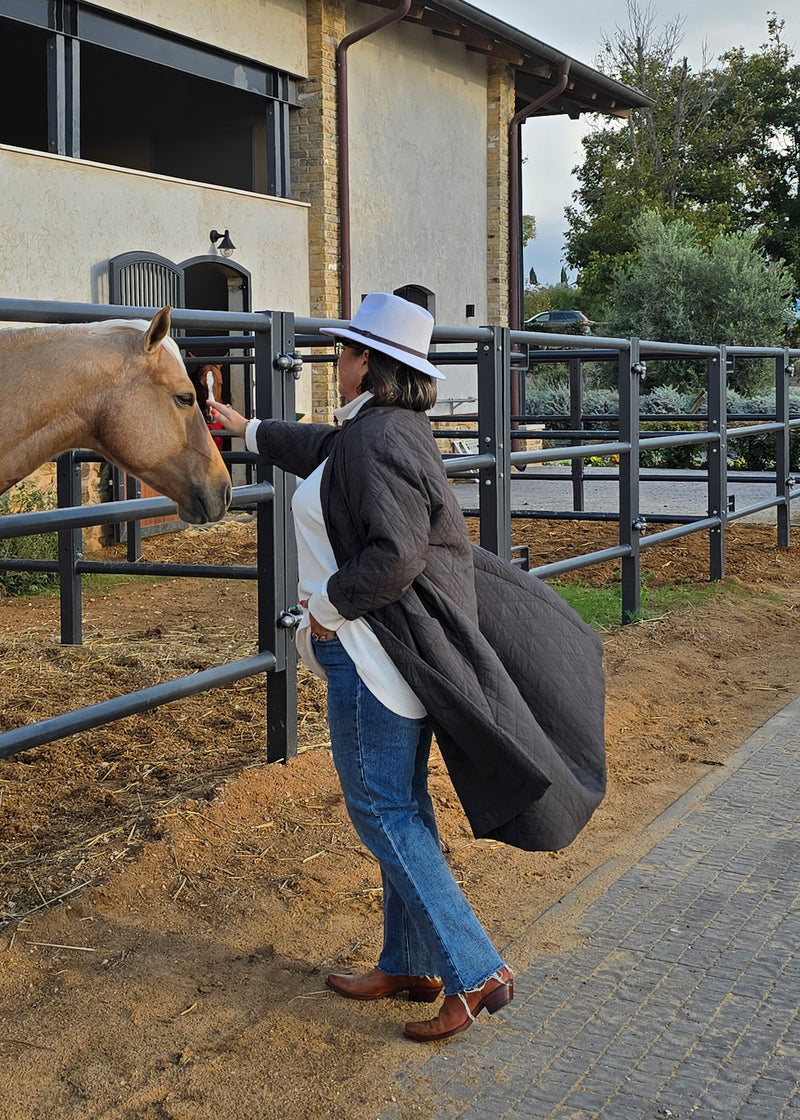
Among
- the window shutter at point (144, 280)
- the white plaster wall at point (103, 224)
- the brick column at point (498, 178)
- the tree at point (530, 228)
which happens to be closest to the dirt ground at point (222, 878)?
the white plaster wall at point (103, 224)

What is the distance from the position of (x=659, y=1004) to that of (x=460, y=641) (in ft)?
3.32

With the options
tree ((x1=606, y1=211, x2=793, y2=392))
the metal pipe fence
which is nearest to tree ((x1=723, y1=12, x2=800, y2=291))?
tree ((x1=606, y1=211, x2=793, y2=392))

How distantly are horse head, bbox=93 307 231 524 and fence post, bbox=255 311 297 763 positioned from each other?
2.46 feet

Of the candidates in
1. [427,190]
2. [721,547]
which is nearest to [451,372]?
[427,190]

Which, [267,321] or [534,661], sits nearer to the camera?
[534,661]

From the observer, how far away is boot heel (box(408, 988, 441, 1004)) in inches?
115

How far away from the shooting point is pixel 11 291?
1016cm

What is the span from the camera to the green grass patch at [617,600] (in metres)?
7.59

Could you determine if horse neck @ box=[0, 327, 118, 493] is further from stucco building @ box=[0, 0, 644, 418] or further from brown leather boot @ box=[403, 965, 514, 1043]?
stucco building @ box=[0, 0, 644, 418]

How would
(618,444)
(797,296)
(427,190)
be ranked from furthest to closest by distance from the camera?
1. (797,296)
2. (427,190)
3. (618,444)

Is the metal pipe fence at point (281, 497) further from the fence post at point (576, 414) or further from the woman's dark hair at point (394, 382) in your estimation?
the fence post at point (576, 414)

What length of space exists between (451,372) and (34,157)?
7.94m

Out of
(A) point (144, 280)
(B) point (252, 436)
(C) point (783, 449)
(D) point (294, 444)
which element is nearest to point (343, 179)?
(A) point (144, 280)

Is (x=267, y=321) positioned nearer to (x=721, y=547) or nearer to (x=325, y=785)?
(x=325, y=785)
